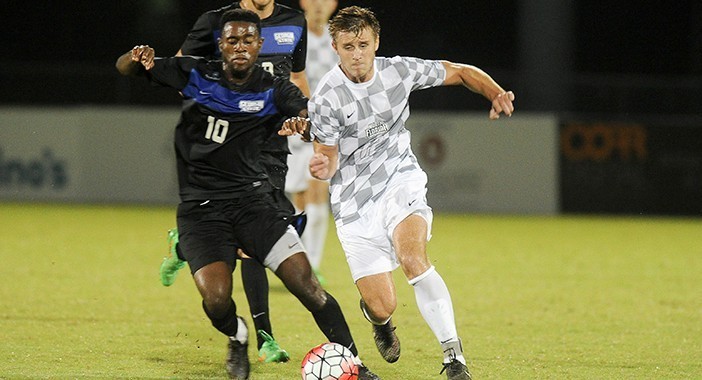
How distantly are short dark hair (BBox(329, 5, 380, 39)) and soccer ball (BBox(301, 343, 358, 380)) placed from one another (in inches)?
63.3

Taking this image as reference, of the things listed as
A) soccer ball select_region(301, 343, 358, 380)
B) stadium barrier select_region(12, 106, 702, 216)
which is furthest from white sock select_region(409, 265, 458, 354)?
stadium barrier select_region(12, 106, 702, 216)

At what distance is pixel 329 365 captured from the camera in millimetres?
5496

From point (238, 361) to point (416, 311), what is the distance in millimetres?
2673

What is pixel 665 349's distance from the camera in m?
6.90

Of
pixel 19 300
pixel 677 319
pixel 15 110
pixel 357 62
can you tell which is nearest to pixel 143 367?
pixel 357 62

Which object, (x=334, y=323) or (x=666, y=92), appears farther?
(x=666, y=92)

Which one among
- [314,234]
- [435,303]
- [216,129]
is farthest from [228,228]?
[314,234]

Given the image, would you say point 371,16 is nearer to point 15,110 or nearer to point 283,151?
point 283,151

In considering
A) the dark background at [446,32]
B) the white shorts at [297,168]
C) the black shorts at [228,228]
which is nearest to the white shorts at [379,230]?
the black shorts at [228,228]

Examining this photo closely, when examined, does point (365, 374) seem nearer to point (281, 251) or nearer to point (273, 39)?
point (281, 251)

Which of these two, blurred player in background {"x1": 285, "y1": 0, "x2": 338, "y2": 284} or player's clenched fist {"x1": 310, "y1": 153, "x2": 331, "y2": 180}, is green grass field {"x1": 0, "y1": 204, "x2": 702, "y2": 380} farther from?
player's clenched fist {"x1": 310, "y1": 153, "x2": 331, "y2": 180}

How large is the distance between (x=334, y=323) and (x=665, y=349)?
2.20 m

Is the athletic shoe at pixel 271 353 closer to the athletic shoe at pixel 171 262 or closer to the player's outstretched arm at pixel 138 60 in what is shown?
the athletic shoe at pixel 171 262

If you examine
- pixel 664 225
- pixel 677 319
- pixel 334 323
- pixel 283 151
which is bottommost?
pixel 664 225
